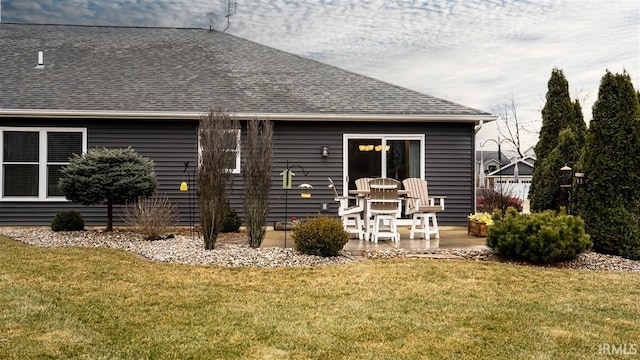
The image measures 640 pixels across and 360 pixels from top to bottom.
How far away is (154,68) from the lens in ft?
44.5

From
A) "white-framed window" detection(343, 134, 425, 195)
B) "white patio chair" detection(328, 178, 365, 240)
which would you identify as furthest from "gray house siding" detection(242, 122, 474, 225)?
"white patio chair" detection(328, 178, 365, 240)

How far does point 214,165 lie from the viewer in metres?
7.77

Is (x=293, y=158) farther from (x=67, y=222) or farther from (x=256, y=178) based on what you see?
(x=67, y=222)

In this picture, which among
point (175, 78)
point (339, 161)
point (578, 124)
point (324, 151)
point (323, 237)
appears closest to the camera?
point (323, 237)

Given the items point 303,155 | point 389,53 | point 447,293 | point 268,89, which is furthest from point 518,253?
point 389,53

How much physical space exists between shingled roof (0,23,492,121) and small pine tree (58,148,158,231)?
1.90 metres

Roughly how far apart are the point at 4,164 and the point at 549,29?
1630 cm

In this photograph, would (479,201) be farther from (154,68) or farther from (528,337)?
(528,337)

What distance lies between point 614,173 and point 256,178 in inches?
216

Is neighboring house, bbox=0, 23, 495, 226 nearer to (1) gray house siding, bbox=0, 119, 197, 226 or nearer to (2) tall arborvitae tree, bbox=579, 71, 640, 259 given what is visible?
(1) gray house siding, bbox=0, 119, 197, 226

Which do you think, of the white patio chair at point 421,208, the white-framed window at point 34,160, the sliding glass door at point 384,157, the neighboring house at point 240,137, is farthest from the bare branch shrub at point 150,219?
the white patio chair at point 421,208

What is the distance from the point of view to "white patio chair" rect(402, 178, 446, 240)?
936 cm

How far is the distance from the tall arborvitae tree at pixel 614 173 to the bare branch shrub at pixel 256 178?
5.05 metres

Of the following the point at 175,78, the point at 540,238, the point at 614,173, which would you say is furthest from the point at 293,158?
the point at 614,173
